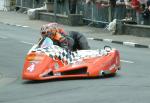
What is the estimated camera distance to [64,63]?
13.5 meters

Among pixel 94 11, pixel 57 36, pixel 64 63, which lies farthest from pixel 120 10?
pixel 64 63

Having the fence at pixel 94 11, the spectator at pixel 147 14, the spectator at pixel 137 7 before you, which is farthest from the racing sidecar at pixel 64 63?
the fence at pixel 94 11

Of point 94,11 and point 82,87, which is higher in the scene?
point 94,11

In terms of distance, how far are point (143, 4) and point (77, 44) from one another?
12.6 metres

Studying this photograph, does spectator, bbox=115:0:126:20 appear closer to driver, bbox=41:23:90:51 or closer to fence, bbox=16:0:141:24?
fence, bbox=16:0:141:24

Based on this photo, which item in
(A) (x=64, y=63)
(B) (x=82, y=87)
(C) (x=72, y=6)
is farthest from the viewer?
(C) (x=72, y=6)

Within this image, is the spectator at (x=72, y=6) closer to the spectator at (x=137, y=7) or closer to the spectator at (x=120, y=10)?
the spectator at (x=120, y=10)

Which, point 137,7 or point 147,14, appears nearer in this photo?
point 147,14

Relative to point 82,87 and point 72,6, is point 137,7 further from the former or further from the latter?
point 82,87

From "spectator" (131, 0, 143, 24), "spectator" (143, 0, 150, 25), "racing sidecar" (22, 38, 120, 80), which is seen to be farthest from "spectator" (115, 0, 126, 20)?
"racing sidecar" (22, 38, 120, 80)

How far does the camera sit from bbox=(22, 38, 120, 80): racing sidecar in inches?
518

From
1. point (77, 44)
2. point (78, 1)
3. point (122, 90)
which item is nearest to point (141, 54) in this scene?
point (77, 44)

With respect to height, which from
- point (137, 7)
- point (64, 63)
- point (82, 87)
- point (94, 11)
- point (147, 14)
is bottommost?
point (82, 87)

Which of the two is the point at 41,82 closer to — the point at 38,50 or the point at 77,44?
the point at 38,50
